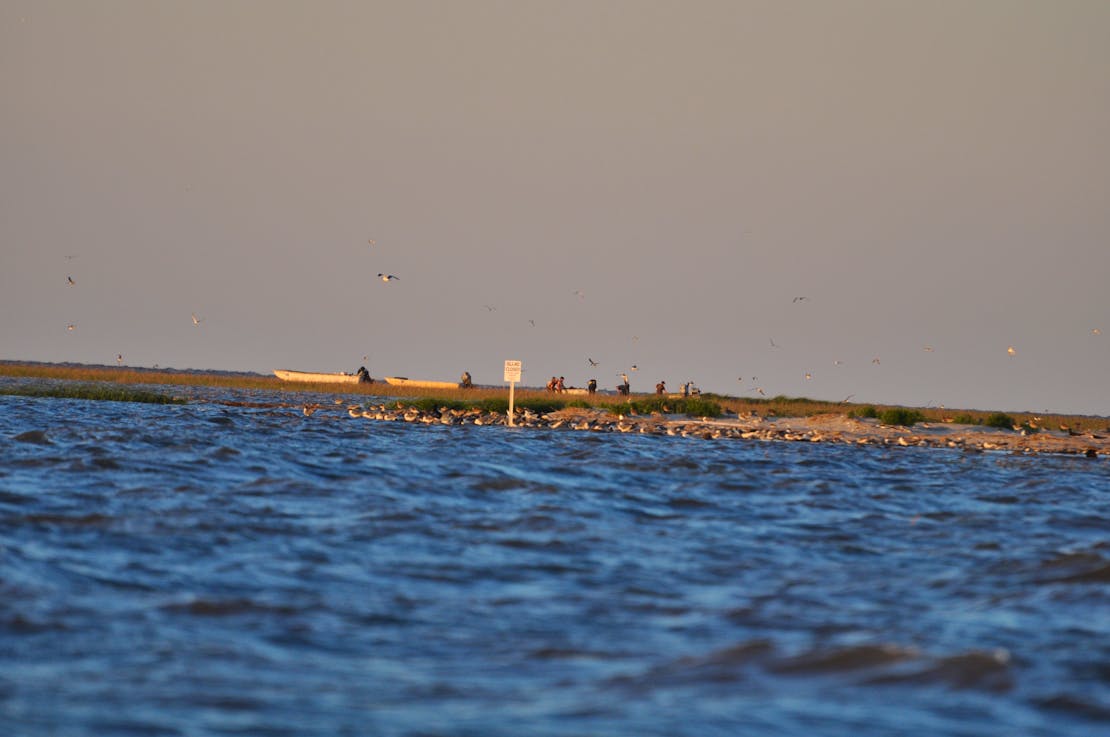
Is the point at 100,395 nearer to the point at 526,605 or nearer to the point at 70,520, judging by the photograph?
the point at 70,520

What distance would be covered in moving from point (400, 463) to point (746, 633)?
14142mm

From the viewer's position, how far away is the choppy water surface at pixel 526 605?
22.1 feet

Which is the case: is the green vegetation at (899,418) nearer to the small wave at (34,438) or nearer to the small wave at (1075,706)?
the small wave at (34,438)

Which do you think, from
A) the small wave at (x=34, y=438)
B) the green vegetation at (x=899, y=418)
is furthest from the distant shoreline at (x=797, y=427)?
the small wave at (x=34, y=438)

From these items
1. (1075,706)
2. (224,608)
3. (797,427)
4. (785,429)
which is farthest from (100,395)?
(1075,706)

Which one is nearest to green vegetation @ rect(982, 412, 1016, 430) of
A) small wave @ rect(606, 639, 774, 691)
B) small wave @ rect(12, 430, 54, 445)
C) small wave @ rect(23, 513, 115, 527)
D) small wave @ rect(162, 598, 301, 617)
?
small wave @ rect(12, 430, 54, 445)

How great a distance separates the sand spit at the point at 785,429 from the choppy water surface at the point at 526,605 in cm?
1834

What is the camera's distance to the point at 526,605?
9.69 m

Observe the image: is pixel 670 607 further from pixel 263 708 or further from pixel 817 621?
pixel 263 708

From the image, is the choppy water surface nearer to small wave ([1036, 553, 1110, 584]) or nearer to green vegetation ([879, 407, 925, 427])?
small wave ([1036, 553, 1110, 584])

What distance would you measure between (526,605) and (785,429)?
34320 millimetres

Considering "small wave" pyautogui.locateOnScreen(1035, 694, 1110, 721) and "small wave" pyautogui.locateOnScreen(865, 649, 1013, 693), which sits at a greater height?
"small wave" pyautogui.locateOnScreen(865, 649, 1013, 693)

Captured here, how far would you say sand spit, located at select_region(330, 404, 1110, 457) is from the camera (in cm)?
3862

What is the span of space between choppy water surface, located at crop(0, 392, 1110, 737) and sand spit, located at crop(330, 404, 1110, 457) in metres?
18.3
